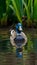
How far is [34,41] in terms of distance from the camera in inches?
307

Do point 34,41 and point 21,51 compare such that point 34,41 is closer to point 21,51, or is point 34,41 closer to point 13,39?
point 13,39

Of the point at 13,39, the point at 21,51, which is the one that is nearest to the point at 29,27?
the point at 13,39

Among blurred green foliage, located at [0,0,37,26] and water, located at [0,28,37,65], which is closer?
water, located at [0,28,37,65]

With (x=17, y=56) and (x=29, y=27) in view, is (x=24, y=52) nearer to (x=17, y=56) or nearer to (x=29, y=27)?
(x=17, y=56)

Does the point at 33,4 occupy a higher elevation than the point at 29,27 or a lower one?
higher

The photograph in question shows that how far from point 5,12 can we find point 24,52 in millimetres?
4626

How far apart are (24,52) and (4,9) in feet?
15.2

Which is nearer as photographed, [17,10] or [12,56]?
[12,56]

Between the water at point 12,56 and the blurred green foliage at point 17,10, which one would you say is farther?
the blurred green foliage at point 17,10

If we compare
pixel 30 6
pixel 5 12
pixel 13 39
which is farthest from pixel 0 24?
pixel 13 39

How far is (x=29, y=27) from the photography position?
10.5m

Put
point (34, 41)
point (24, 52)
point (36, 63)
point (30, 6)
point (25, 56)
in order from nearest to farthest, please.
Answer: point (36, 63)
point (25, 56)
point (24, 52)
point (34, 41)
point (30, 6)

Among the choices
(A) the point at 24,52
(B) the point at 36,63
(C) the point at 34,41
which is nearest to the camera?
(B) the point at 36,63

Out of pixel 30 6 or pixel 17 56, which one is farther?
pixel 30 6
